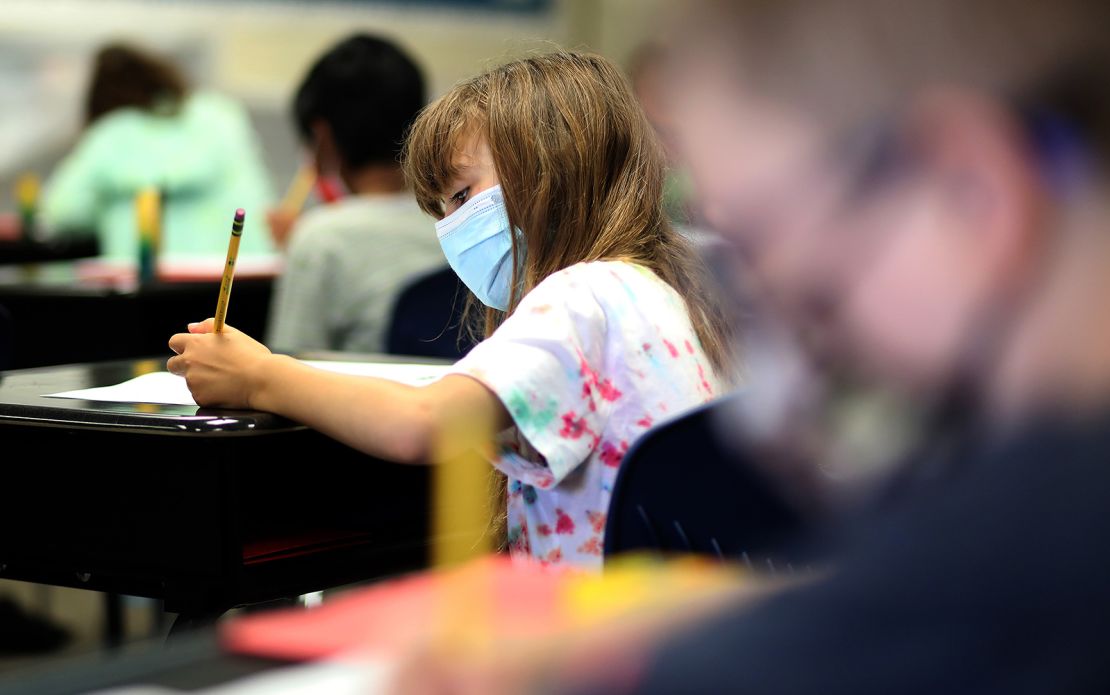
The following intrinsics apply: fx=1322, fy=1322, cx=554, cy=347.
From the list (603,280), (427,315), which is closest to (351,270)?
(427,315)

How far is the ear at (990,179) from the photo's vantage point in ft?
1.12

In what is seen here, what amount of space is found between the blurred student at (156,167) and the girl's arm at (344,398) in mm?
2580

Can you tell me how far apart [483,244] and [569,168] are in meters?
0.14

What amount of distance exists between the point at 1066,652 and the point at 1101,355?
7 cm

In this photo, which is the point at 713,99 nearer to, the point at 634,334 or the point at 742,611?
the point at 742,611

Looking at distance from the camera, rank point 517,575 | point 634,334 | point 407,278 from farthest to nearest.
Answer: point 407,278
point 634,334
point 517,575

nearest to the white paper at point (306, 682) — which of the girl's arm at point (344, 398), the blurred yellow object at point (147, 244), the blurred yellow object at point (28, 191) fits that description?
the girl's arm at point (344, 398)

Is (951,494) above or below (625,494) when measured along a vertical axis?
above

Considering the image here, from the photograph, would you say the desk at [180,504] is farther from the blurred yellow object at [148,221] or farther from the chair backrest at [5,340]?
the blurred yellow object at [148,221]

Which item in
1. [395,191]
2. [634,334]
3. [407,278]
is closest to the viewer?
[634,334]

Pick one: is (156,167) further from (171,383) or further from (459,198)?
(459,198)

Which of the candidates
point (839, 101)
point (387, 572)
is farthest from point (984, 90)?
point (387, 572)

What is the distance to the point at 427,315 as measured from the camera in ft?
6.85

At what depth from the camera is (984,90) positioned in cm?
34
